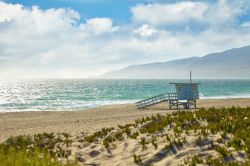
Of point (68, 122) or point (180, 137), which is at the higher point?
point (180, 137)

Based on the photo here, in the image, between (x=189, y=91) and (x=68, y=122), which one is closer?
(x=68, y=122)

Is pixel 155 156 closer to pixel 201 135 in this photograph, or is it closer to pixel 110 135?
pixel 201 135

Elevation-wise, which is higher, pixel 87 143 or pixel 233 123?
pixel 233 123

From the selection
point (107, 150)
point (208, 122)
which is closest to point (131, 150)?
point (107, 150)

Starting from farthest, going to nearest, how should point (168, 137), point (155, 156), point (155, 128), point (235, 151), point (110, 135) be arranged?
1. point (110, 135)
2. point (155, 128)
3. point (168, 137)
4. point (155, 156)
5. point (235, 151)

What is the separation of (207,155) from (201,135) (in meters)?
1.46

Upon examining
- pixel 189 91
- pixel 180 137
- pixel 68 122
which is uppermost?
pixel 189 91

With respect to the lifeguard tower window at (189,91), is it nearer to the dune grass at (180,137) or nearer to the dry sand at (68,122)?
the dry sand at (68,122)

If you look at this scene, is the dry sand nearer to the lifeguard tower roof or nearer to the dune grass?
the lifeguard tower roof

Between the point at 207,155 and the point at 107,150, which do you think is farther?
the point at 107,150

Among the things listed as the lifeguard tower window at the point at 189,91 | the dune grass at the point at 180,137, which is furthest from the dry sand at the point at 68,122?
the dune grass at the point at 180,137

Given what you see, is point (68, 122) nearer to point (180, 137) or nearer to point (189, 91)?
point (189, 91)

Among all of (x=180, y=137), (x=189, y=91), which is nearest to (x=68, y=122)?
(x=189, y=91)

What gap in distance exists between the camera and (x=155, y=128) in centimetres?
1509
